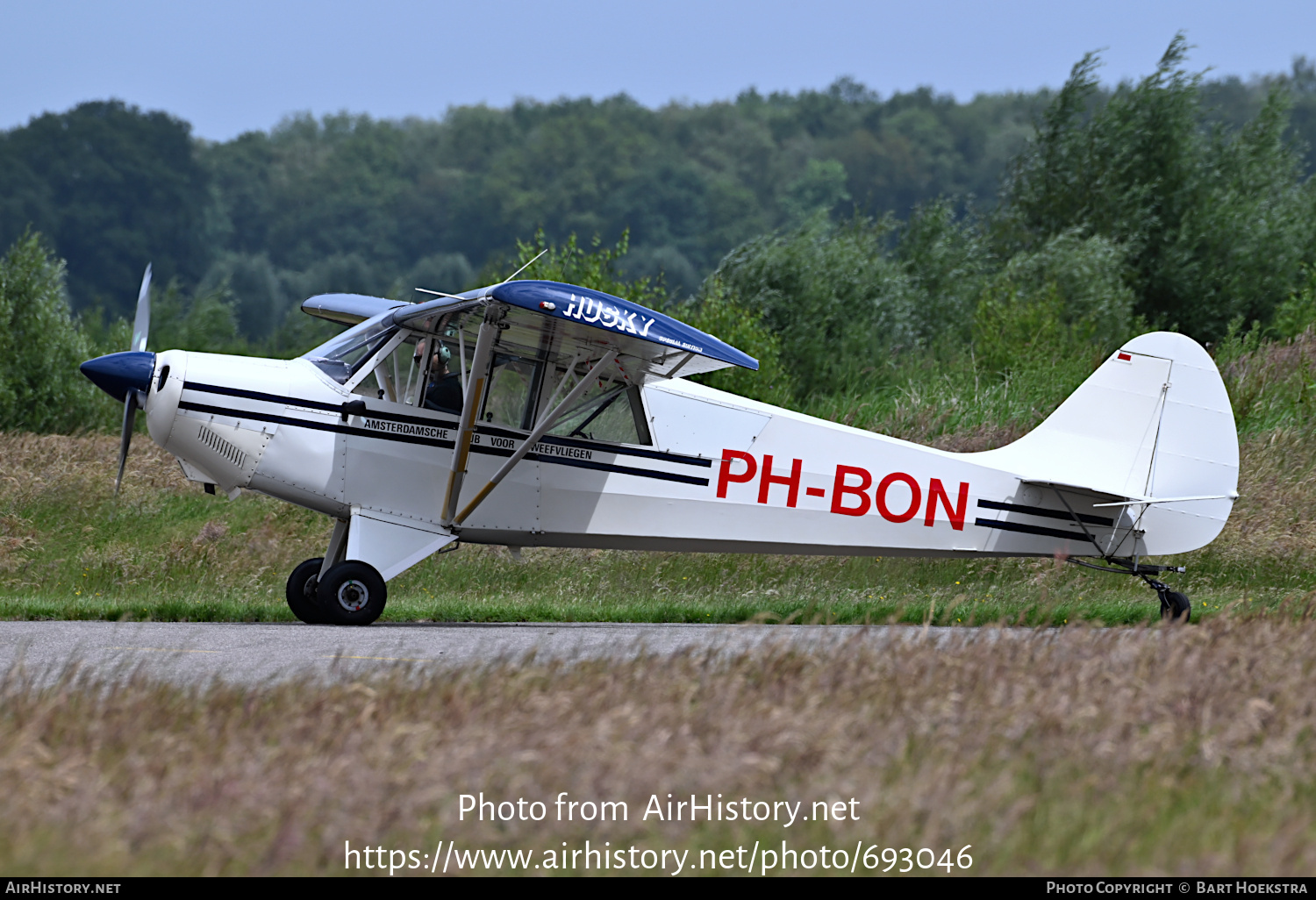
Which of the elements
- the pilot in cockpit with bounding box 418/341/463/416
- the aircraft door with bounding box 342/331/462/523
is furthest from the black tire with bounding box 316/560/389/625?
the pilot in cockpit with bounding box 418/341/463/416

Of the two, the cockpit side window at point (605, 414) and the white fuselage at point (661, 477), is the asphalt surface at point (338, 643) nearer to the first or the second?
the white fuselage at point (661, 477)

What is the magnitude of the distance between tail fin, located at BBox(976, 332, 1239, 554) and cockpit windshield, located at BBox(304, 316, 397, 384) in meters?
5.25

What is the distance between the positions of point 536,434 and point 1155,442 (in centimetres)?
521

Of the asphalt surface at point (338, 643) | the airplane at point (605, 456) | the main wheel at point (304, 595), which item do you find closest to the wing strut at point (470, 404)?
the airplane at point (605, 456)

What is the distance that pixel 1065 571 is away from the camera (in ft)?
45.9

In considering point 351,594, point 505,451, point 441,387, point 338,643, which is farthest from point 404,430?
point 338,643

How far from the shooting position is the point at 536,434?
10.3 metres

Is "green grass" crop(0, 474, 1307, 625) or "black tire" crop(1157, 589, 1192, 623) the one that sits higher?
"black tire" crop(1157, 589, 1192, 623)

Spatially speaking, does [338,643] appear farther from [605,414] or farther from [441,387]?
[605,414]

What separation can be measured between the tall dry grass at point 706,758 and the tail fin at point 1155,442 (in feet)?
17.3

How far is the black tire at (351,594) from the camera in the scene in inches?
394

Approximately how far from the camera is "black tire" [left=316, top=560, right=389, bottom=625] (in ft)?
32.9

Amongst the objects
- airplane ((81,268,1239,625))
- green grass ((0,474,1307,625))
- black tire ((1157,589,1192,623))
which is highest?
airplane ((81,268,1239,625))

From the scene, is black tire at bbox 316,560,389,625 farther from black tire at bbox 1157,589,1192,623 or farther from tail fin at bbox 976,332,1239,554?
black tire at bbox 1157,589,1192,623
